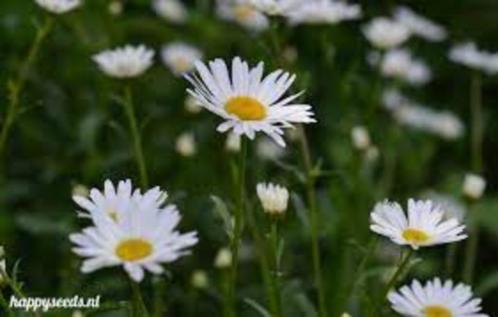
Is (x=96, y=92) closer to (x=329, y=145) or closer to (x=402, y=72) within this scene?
(x=329, y=145)

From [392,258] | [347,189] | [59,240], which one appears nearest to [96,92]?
[59,240]

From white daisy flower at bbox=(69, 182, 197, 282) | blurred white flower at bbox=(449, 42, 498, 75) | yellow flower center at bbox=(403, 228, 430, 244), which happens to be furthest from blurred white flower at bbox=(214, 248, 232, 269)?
blurred white flower at bbox=(449, 42, 498, 75)

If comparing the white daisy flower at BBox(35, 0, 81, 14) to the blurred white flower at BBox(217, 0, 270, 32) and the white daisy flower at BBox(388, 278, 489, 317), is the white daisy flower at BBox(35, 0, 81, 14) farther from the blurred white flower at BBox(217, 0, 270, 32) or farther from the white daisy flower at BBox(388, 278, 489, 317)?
the white daisy flower at BBox(388, 278, 489, 317)

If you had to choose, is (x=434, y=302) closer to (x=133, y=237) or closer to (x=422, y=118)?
(x=133, y=237)

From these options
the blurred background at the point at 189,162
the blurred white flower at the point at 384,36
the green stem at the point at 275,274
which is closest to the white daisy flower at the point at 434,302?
the green stem at the point at 275,274

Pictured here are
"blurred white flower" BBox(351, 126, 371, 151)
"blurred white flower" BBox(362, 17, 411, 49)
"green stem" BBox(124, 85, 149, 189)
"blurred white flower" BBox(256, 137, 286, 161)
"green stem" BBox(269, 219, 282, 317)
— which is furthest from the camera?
"blurred white flower" BBox(256, 137, 286, 161)
